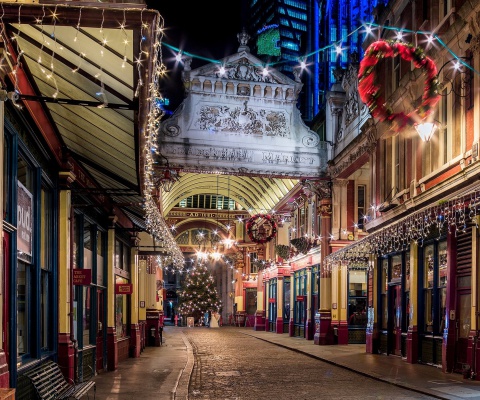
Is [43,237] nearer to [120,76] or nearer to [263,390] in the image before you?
[120,76]

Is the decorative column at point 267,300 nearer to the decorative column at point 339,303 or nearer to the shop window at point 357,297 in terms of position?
the shop window at point 357,297

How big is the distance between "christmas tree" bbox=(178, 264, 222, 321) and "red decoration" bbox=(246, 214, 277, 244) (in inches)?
1297

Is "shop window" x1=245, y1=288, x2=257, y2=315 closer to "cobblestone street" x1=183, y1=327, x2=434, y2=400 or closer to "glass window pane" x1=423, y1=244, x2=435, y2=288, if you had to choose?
"cobblestone street" x1=183, y1=327, x2=434, y2=400

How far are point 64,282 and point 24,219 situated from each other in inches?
109

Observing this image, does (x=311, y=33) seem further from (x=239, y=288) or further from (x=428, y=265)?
(x=428, y=265)

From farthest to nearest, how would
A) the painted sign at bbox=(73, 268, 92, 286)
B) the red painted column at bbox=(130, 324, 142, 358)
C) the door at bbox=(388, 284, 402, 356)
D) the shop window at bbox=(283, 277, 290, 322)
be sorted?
1. the shop window at bbox=(283, 277, 290, 322)
2. the red painted column at bbox=(130, 324, 142, 358)
3. the door at bbox=(388, 284, 402, 356)
4. the painted sign at bbox=(73, 268, 92, 286)

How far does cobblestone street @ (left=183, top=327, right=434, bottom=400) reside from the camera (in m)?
13.3

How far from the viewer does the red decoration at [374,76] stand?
1150 centimetres

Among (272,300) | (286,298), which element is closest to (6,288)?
→ (286,298)

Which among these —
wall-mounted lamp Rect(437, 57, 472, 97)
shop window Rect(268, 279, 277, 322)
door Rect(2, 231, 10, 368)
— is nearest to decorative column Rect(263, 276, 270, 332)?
shop window Rect(268, 279, 277, 322)

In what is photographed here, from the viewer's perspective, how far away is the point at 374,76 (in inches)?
479

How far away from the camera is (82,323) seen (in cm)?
1489

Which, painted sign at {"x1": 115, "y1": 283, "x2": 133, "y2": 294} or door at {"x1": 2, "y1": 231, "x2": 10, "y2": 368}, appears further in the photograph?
painted sign at {"x1": 115, "y1": 283, "x2": 133, "y2": 294}

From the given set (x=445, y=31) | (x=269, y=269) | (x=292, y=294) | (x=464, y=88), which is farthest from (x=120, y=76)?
(x=269, y=269)
